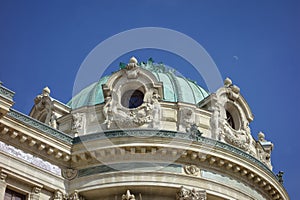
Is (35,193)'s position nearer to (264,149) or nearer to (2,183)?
(2,183)

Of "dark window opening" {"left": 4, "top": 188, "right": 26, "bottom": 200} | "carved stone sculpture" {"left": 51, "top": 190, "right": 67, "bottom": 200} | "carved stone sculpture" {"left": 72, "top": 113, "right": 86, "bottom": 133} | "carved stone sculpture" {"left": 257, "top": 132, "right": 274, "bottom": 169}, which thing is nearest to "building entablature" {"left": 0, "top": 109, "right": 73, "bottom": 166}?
"carved stone sculpture" {"left": 51, "top": 190, "right": 67, "bottom": 200}

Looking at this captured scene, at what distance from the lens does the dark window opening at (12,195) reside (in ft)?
108

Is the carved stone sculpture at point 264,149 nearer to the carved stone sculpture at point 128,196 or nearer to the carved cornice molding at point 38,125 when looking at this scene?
the carved stone sculpture at point 128,196

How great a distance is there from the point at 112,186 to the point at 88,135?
10.5 feet

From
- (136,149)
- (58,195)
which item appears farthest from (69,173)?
(136,149)

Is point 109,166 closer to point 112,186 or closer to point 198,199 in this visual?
point 112,186

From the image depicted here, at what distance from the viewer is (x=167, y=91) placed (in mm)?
43438

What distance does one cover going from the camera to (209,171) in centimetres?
3731

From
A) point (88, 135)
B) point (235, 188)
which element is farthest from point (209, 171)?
point (88, 135)

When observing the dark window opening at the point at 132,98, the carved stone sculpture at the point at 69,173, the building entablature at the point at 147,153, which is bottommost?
the carved stone sculpture at the point at 69,173

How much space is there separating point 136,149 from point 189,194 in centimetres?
362

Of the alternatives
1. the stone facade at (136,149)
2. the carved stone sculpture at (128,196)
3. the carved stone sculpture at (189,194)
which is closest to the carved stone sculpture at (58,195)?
the stone facade at (136,149)

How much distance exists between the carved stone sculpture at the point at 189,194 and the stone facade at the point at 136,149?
0.05m

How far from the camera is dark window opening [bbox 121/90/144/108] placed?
1610 inches
